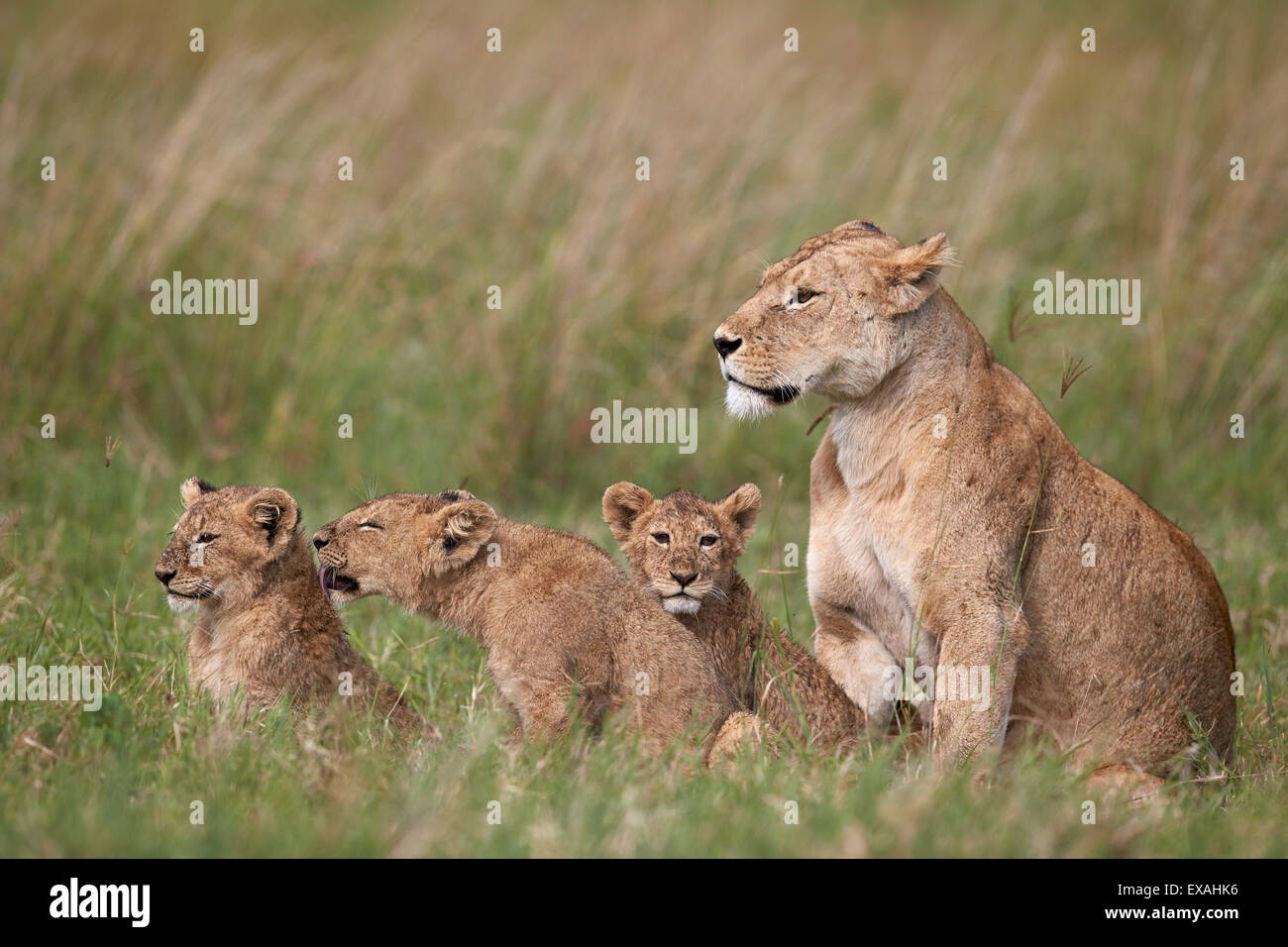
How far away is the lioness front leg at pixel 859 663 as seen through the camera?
6.52m

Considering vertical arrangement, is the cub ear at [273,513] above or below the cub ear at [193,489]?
below

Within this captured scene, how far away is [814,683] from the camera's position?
6336mm

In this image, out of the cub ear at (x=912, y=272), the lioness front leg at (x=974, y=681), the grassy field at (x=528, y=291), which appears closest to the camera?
the lioness front leg at (x=974, y=681)

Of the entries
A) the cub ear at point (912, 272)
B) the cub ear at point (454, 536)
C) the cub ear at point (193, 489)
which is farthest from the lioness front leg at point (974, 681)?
the cub ear at point (193, 489)

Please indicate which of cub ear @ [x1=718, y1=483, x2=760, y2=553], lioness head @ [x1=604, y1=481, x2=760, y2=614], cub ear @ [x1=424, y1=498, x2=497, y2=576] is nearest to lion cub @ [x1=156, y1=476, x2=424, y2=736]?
cub ear @ [x1=424, y1=498, x2=497, y2=576]

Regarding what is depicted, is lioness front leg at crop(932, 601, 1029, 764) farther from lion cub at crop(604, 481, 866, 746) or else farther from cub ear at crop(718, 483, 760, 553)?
cub ear at crop(718, 483, 760, 553)

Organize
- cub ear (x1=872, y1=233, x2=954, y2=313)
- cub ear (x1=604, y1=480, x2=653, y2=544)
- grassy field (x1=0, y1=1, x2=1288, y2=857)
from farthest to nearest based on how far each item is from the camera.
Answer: grassy field (x1=0, y1=1, x2=1288, y2=857), cub ear (x1=604, y1=480, x2=653, y2=544), cub ear (x1=872, y1=233, x2=954, y2=313)

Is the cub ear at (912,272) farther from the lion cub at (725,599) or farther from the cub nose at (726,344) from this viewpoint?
the lion cub at (725,599)

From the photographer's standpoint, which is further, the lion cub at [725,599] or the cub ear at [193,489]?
the cub ear at [193,489]

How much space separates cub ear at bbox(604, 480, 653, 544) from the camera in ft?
21.8

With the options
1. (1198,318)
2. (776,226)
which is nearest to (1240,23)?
(1198,318)

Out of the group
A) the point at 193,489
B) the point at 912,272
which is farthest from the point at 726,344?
the point at 193,489
